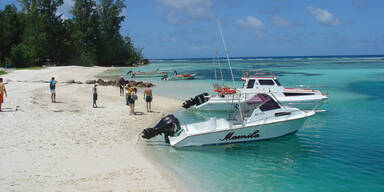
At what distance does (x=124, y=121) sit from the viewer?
53.9 ft

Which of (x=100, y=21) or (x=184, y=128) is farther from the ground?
(x=100, y=21)

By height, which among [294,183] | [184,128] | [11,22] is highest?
[11,22]

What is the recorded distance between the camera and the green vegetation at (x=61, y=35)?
202ft

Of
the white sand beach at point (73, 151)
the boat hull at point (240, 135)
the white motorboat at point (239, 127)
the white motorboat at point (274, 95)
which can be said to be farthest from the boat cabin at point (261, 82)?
the boat hull at point (240, 135)

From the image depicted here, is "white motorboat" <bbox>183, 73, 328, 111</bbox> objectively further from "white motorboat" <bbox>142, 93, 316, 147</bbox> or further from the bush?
the bush

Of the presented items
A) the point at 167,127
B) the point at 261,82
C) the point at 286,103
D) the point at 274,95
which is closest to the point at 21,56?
the point at 261,82

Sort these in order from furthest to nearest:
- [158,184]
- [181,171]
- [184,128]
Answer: [184,128]
[181,171]
[158,184]

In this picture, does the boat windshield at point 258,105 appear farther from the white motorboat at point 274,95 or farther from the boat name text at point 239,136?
the white motorboat at point 274,95

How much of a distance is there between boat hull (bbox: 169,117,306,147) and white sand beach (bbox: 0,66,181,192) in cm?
183

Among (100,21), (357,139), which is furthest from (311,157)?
(100,21)

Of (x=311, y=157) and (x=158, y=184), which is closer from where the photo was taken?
(x=158, y=184)

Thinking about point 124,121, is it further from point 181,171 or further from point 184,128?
point 181,171

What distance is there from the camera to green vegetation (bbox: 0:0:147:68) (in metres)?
61.5

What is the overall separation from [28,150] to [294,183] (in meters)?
8.66
